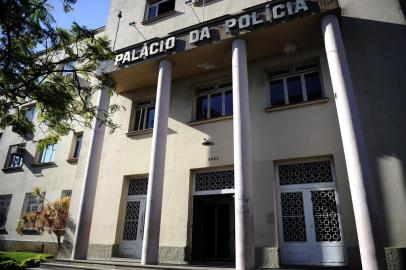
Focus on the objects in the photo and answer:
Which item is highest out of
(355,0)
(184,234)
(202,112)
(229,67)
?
(355,0)

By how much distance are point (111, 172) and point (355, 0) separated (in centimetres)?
1063

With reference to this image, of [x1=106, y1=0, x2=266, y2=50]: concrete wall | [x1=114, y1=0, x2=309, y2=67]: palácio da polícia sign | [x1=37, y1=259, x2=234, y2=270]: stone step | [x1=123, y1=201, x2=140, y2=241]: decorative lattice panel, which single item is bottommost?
[x1=37, y1=259, x2=234, y2=270]: stone step

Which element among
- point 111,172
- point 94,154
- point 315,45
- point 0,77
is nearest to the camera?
point 0,77

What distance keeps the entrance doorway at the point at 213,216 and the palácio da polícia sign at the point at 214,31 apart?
459 centimetres

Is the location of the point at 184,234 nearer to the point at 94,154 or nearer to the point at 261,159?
the point at 261,159

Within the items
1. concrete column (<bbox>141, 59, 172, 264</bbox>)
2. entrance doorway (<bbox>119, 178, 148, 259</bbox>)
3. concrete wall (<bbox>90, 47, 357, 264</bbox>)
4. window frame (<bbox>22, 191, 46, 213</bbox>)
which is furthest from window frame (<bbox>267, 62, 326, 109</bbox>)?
window frame (<bbox>22, 191, 46, 213</bbox>)

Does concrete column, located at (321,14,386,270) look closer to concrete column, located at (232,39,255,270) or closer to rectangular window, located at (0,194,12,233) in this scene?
concrete column, located at (232,39,255,270)

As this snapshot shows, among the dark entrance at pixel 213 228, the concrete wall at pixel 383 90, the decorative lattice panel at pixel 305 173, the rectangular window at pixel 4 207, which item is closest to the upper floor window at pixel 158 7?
the concrete wall at pixel 383 90

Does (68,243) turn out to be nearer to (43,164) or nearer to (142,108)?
(142,108)

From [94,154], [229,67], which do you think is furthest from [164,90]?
[94,154]

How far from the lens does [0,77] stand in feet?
23.0

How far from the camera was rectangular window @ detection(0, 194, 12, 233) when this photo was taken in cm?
1578

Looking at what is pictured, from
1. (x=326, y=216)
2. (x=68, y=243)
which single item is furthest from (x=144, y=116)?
(x=326, y=216)

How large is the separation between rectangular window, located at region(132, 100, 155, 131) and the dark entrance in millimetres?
4018
